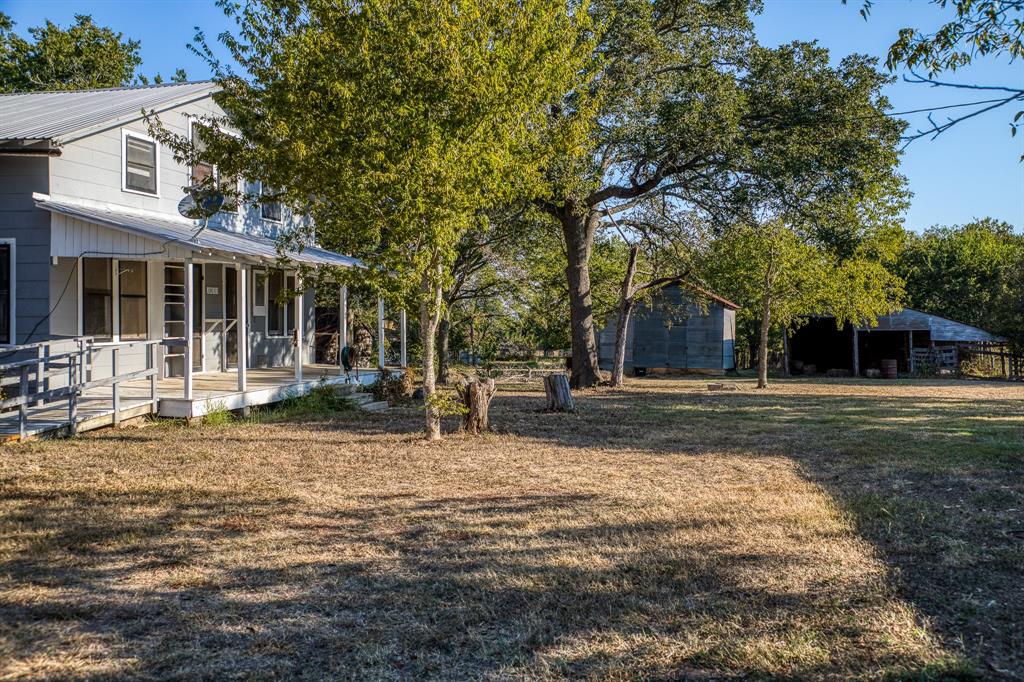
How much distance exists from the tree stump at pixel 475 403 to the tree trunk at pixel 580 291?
30.3 ft

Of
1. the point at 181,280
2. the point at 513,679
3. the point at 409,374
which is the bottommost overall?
the point at 513,679

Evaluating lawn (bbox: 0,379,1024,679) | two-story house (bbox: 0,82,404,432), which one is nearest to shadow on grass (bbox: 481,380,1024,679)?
lawn (bbox: 0,379,1024,679)

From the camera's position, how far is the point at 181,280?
1535 centimetres

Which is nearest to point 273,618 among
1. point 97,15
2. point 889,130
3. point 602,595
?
point 602,595

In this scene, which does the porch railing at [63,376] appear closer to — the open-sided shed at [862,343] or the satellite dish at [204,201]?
the satellite dish at [204,201]

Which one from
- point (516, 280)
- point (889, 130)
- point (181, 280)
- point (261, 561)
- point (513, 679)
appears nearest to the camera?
point (513, 679)

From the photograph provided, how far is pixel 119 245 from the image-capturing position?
39.9 ft

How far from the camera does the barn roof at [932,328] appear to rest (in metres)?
33.9

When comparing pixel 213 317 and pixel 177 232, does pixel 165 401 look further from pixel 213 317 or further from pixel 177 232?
pixel 213 317

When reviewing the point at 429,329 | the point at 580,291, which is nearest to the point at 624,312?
the point at 580,291

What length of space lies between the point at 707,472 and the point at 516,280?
1485 centimetres

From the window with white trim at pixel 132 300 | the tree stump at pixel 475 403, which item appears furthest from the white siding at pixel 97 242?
the tree stump at pixel 475 403

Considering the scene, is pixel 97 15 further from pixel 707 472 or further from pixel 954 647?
pixel 954 647

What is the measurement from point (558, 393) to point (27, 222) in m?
9.64
